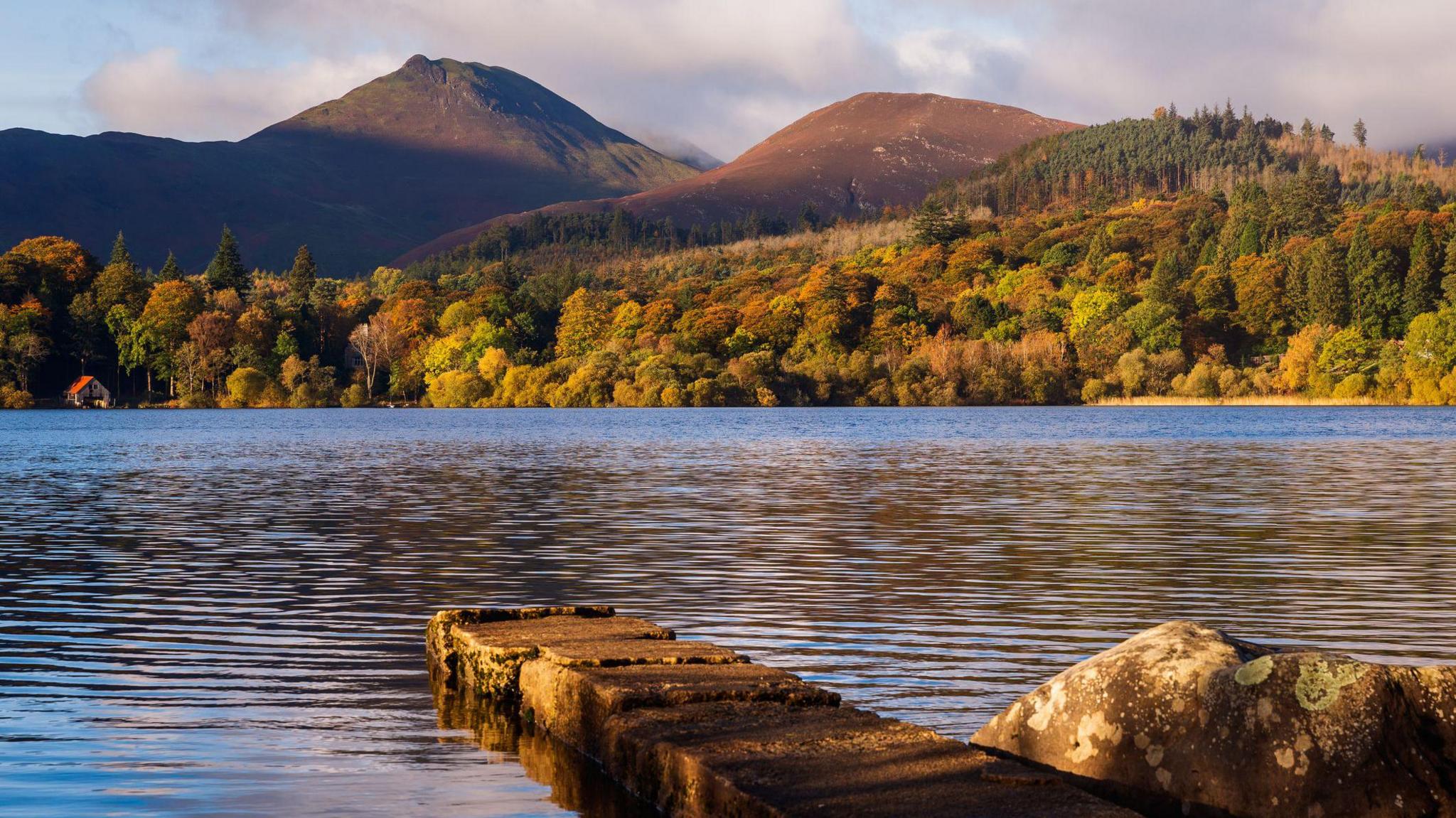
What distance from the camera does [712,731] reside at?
11406 mm

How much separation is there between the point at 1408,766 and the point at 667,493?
35.4 metres

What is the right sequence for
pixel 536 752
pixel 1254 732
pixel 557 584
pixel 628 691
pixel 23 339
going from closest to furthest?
pixel 1254 732 → pixel 628 691 → pixel 536 752 → pixel 557 584 → pixel 23 339

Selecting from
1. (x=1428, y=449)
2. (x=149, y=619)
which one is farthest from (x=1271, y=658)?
(x=1428, y=449)

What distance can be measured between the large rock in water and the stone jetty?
88 cm

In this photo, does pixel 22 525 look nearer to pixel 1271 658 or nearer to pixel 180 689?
pixel 180 689

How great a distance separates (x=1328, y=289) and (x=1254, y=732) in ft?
606

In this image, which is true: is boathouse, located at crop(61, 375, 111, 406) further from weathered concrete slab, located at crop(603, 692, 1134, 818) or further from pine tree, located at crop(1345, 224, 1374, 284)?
weathered concrete slab, located at crop(603, 692, 1134, 818)

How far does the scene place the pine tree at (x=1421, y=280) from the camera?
177500 mm

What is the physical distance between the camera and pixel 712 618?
20156 mm

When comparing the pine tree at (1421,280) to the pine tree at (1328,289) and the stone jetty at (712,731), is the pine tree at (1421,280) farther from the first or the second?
the stone jetty at (712,731)

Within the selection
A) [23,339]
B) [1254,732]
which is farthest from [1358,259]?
[1254,732]

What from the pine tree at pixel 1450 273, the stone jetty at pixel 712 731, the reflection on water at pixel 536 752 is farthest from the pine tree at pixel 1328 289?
the reflection on water at pixel 536 752

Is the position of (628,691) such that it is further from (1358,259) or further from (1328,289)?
(1358,259)

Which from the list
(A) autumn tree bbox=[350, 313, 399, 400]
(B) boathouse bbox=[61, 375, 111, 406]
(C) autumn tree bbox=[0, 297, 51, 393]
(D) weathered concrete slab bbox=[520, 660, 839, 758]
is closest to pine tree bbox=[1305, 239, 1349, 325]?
(A) autumn tree bbox=[350, 313, 399, 400]
